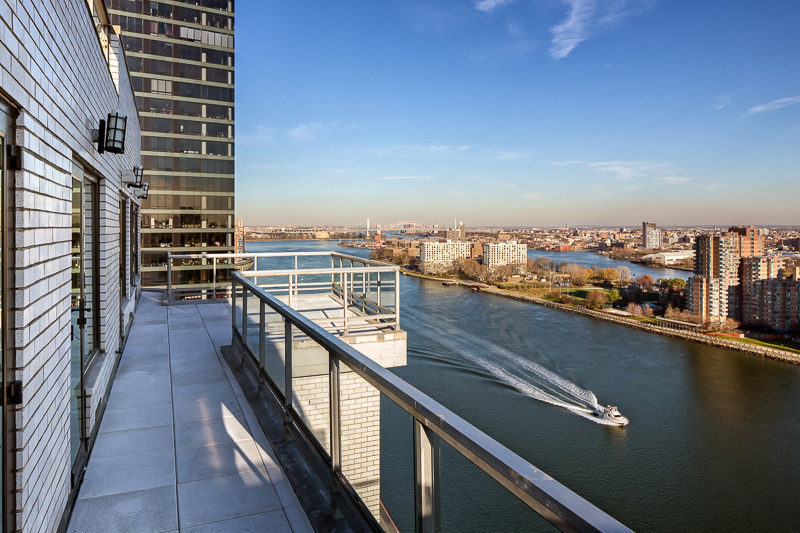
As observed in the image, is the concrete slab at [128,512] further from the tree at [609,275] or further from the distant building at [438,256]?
the tree at [609,275]

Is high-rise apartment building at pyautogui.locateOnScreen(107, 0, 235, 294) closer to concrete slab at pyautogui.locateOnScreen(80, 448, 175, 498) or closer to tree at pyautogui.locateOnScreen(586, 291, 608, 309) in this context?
concrete slab at pyautogui.locateOnScreen(80, 448, 175, 498)

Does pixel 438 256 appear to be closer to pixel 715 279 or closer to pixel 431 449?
pixel 715 279

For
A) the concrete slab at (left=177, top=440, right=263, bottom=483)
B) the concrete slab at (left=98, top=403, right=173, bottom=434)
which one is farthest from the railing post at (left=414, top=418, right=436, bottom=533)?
the concrete slab at (left=98, top=403, right=173, bottom=434)

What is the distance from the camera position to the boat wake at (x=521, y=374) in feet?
85.7

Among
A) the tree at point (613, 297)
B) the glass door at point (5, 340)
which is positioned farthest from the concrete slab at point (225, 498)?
the tree at point (613, 297)

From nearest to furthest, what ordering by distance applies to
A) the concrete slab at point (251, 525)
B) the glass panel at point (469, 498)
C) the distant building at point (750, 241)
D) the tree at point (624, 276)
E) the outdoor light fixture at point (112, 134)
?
the glass panel at point (469, 498)
the concrete slab at point (251, 525)
the outdoor light fixture at point (112, 134)
the distant building at point (750, 241)
the tree at point (624, 276)

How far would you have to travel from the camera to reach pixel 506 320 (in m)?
42.5

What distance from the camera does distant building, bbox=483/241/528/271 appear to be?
242 ft

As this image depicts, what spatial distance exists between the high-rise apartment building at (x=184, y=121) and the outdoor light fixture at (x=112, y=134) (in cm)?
2842

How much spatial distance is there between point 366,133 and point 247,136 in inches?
674

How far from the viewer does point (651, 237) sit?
114m

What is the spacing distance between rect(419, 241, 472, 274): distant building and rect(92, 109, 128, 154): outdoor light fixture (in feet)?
219

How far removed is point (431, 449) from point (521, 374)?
2983 cm

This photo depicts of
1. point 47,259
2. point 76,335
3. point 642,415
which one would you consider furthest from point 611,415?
point 47,259
